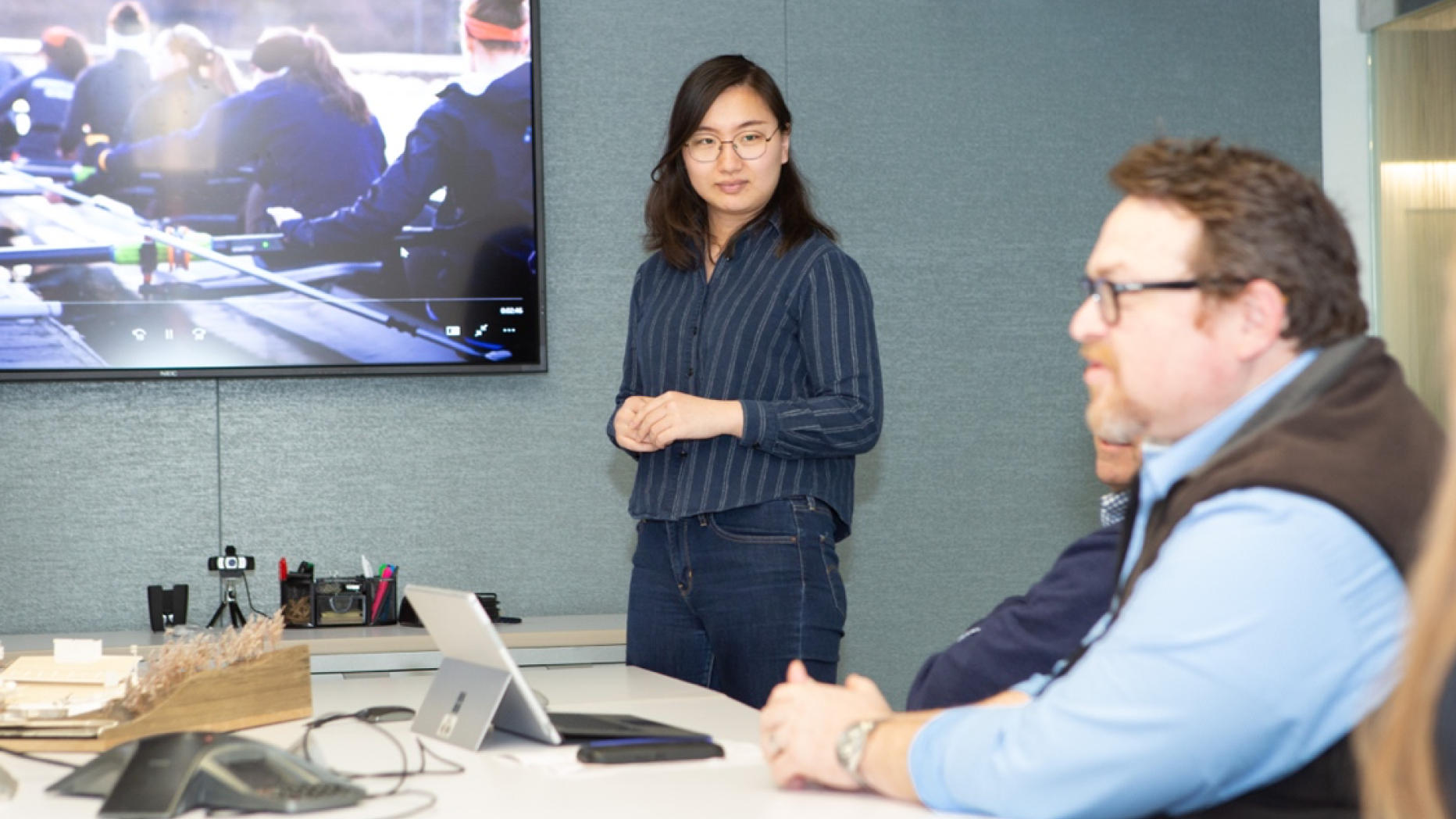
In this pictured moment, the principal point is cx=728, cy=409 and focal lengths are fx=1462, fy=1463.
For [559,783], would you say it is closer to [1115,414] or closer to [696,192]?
[1115,414]

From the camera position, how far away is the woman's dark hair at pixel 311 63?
3420mm

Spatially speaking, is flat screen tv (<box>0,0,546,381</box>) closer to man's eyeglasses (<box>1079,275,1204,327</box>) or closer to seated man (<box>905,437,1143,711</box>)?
seated man (<box>905,437,1143,711</box>)

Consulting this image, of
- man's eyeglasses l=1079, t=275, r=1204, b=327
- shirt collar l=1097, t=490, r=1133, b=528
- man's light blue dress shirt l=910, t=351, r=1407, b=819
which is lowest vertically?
man's light blue dress shirt l=910, t=351, r=1407, b=819

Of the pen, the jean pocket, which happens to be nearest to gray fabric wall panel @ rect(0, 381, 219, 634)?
the pen

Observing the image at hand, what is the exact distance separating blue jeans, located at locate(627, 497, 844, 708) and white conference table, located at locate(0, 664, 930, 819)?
1.16ft

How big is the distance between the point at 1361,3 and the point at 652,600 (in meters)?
2.92

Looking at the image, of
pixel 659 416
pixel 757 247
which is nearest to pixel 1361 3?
pixel 757 247

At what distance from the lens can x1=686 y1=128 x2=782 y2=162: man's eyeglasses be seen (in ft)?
7.90

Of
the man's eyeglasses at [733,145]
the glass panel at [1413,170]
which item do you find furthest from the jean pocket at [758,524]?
the glass panel at [1413,170]

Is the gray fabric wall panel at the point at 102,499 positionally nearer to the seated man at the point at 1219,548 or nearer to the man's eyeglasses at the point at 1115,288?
the seated man at the point at 1219,548

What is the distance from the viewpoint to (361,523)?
11.6 ft

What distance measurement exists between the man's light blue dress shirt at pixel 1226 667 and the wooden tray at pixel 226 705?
0.95m

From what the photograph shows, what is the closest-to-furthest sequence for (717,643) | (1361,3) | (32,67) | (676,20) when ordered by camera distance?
(717,643), (32,67), (676,20), (1361,3)

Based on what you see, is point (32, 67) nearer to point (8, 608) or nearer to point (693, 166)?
point (8, 608)
